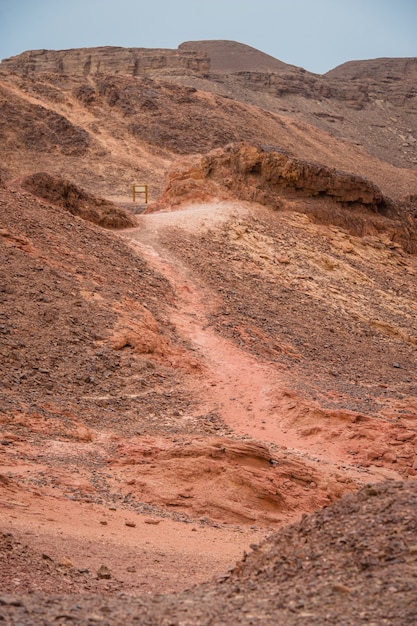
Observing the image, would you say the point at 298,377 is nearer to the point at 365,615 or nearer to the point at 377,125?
the point at 365,615

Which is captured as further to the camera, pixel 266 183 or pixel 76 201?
pixel 266 183

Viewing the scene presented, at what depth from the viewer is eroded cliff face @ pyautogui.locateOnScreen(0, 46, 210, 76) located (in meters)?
65.3

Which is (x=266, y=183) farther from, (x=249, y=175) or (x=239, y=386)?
(x=239, y=386)

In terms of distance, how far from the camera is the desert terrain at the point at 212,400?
5824 mm

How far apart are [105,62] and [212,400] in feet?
186

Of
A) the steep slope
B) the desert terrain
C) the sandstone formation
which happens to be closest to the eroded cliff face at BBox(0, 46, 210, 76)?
the steep slope

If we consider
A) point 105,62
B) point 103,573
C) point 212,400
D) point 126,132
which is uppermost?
point 105,62

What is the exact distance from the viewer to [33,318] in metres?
13.2

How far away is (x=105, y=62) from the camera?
65.8 metres

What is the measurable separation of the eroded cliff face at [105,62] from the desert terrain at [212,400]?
1504 inches

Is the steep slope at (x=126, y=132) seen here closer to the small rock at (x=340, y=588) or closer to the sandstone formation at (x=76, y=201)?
the sandstone formation at (x=76, y=201)

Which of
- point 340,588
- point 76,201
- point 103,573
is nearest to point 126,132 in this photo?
point 76,201

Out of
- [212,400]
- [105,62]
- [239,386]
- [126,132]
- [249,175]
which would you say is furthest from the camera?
[105,62]

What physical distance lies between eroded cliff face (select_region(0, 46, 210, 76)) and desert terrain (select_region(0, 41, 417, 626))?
3821cm
